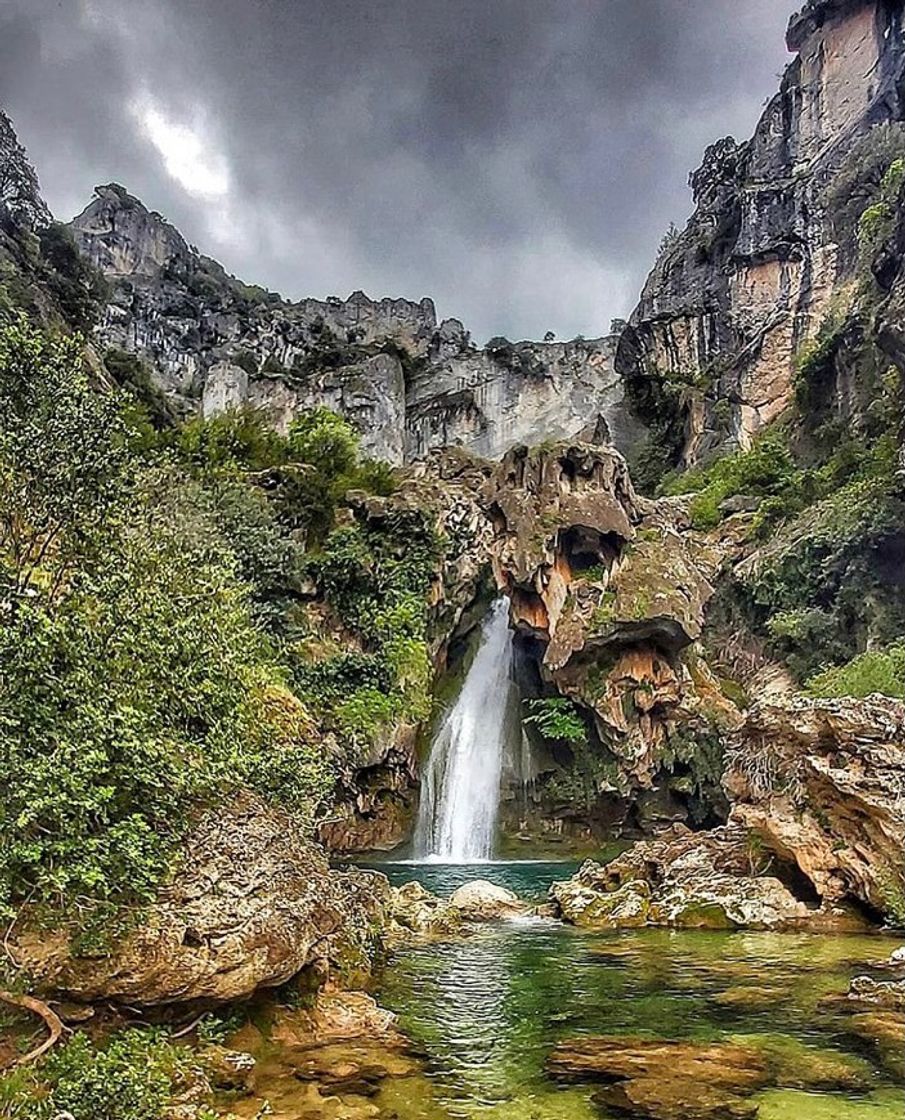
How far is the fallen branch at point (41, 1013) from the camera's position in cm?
525

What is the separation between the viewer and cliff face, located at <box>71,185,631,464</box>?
52.1 meters

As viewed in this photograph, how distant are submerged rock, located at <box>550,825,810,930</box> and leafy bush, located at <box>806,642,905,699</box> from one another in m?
5.34

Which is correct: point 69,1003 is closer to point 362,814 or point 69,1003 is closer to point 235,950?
point 235,950

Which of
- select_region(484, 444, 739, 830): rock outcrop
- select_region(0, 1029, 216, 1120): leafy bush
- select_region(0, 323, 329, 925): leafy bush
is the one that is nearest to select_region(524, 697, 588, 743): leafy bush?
select_region(484, 444, 739, 830): rock outcrop

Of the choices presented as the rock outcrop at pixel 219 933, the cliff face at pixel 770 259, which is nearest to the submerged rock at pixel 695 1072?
the rock outcrop at pixel 219 933

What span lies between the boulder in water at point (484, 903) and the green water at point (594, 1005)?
4.18ft

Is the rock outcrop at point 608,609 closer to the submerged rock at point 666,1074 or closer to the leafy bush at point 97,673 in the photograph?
the leafy bush at point 97,673

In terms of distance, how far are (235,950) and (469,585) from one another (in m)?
22.3

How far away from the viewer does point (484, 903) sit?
48.8 ft

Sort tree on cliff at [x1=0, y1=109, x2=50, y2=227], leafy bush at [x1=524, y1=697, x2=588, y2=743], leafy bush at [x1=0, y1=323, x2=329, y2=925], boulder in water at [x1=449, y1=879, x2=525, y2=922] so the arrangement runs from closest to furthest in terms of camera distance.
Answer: leafy bush at [x1=0, y1=323, x2=329, y2=925]
boulder in water at [x1=449, y1=879, x2=525, y2=922]
leafy bush at [x1=524, y1=697, x2=588, y2=743]
tree on cliff at [x1=0, y1=109, x2=50, y2=227]

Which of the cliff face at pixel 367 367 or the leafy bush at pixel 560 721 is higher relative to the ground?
the cliff face at pixel 367 367

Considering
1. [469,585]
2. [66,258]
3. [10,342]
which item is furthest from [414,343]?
[10,342]

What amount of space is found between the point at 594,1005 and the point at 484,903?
671 centimetres

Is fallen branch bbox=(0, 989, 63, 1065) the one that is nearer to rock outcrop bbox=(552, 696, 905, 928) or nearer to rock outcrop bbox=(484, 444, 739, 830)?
rock outcrop bbox=(552, 696, 905, 928)
